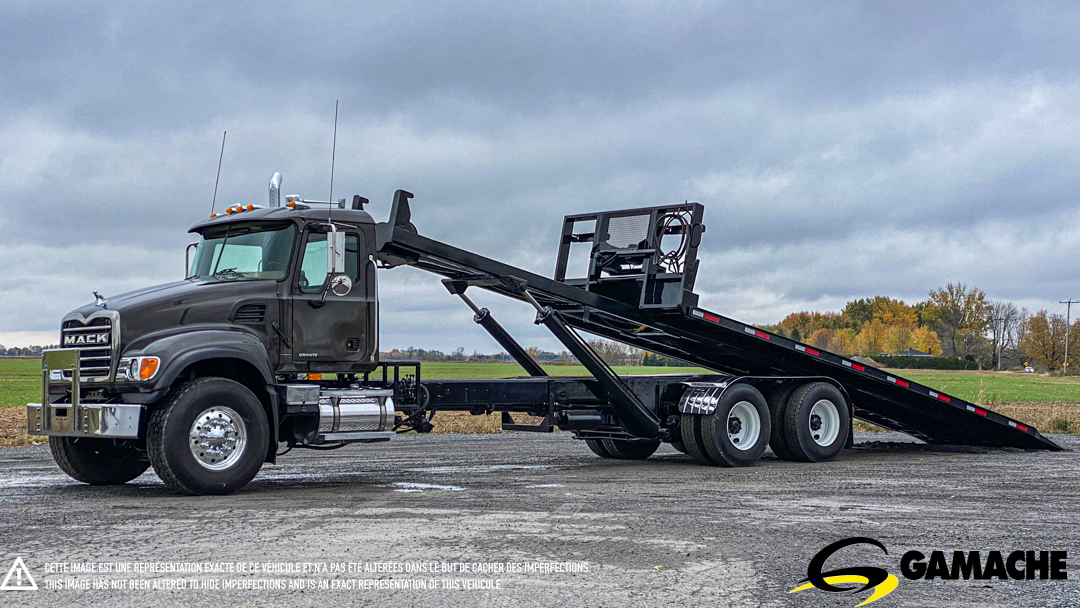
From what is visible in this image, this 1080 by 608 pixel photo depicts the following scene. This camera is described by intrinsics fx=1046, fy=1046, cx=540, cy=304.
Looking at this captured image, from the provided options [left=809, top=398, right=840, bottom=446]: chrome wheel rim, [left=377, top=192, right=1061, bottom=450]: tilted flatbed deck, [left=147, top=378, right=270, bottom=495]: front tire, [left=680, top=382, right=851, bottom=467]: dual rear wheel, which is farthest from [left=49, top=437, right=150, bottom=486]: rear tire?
[left=809, top=398, right=840, bottom=446]: chrome wheel rim

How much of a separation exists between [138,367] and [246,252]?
1847 millimetres

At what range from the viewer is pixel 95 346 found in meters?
10.2

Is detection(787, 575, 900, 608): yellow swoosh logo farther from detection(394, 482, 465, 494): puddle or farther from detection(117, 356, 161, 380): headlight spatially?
detection(117, 356, 161, 380): headlight

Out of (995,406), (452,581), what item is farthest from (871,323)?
(452,581)

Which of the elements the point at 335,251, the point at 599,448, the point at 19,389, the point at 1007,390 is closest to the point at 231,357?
the point at 335,251

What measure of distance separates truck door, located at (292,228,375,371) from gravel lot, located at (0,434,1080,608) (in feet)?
4.58

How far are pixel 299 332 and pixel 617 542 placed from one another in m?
4.81

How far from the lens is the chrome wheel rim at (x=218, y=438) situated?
32.8ft

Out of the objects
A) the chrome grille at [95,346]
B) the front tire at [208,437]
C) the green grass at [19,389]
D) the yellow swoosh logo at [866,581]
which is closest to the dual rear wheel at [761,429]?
the front tire at [208,437]

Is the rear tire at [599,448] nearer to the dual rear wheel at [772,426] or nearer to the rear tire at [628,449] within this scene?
the rear tire at [628,449]

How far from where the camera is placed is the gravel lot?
604 centimetres

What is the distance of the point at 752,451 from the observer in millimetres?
13797

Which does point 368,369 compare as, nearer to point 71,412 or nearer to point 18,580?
point 71,412

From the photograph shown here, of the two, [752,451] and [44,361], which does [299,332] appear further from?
[752,451]
